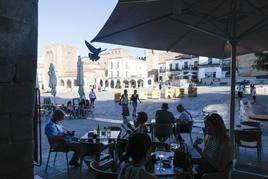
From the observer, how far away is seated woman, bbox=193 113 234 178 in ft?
11.6

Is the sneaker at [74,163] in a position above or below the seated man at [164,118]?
below

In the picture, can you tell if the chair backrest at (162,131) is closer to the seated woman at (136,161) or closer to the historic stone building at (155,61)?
the seated woman at (136,161)

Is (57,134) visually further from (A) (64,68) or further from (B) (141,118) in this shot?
(A) (64,68)

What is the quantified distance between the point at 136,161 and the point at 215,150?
149 centimetres

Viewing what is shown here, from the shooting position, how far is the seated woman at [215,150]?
140 inches

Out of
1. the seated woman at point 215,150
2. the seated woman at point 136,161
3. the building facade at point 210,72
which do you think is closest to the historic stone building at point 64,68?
the building facade at point 210,72

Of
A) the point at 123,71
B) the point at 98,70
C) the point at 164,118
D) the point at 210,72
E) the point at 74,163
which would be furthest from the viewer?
the point at 123,71

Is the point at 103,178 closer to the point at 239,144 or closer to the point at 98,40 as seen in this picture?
the point at 98,40

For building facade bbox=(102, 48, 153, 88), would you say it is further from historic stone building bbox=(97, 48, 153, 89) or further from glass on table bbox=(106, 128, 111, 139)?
glass on table bbox=(106, 128, 111, 139)

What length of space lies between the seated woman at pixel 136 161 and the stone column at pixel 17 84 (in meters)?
0.70

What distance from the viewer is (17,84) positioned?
219 centimetres

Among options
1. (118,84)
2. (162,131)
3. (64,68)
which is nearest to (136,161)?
(162,131)

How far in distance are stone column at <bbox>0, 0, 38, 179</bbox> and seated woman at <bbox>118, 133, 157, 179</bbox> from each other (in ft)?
2.29

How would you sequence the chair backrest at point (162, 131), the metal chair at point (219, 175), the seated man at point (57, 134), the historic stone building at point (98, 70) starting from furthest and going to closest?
the historic stone building at point (98, 70)
the chair backrest at point (162, 131)
the seated man at point (57, 134)
the metal chair at point (219, 175)
